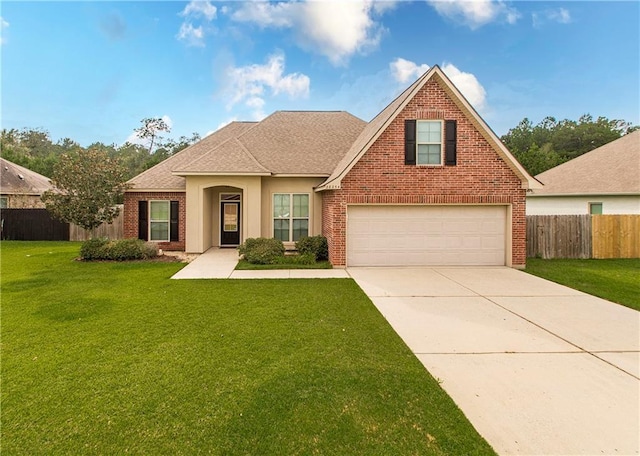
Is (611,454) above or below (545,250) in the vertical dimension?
below

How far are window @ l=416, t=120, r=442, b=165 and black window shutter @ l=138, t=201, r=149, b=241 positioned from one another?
452 inches

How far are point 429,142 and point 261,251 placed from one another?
272 inches

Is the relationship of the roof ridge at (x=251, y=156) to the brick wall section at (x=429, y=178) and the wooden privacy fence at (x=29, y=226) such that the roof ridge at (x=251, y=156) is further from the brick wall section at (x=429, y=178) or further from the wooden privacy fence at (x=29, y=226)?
the wooden privacy fence at (x=29, y=226)

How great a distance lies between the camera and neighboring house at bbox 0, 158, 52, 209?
21.6 m

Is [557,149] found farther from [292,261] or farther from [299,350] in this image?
[299,350]

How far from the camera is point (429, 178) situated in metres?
11.0

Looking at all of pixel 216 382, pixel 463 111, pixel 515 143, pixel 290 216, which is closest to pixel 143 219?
pixel 290 216

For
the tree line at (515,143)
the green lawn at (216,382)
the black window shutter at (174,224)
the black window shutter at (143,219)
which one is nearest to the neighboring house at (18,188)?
the tree line at (515,143)

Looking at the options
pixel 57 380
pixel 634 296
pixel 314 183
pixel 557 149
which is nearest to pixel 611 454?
pixel 57 380

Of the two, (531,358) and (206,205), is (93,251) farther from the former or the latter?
(531,358)

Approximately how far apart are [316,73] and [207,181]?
14603 millimetres

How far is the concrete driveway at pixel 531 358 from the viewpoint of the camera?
3053 mm

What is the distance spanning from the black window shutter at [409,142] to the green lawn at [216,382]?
5851mm

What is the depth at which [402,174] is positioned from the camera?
11.0 m
